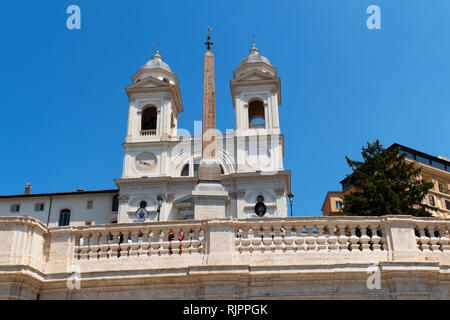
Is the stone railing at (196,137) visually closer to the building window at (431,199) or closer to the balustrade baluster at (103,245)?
the building window at (431,199)

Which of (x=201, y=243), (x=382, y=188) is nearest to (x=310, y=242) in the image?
(x=201, y=243)

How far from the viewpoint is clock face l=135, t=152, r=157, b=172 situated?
5288 cm

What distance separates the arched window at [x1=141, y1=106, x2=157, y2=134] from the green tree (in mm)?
26135

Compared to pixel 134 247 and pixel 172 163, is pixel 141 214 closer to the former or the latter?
pixel 172 163

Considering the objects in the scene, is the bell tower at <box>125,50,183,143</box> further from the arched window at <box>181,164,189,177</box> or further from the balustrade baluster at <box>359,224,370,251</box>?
the balustrade baluster at <box>359,224,370,251</box>

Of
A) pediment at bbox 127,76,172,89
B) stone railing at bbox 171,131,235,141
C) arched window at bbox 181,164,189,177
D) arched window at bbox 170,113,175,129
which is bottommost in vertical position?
arched window at bbox 181,164,189,177

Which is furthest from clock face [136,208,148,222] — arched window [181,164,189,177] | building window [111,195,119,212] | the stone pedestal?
the stone pedestal

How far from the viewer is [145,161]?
5325 cm

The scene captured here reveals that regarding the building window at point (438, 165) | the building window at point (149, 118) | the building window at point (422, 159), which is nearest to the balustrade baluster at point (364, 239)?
the building window at point (149, 118)

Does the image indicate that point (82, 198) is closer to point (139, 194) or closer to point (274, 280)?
point (139, 194)

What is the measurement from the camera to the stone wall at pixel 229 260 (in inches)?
396

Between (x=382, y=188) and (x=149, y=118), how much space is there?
33144 millimetres
